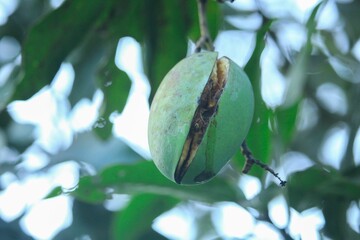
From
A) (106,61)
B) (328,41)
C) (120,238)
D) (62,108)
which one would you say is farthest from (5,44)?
(328,41)

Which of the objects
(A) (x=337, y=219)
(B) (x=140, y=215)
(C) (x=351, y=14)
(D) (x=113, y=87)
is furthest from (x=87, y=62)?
(C) (x=351, y=14)

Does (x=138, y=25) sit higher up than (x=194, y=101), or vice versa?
(x=194, y=101)

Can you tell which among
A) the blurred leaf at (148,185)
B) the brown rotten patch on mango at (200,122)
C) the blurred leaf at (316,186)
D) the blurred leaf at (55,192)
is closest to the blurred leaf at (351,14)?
the blurred leaf at (316,186)

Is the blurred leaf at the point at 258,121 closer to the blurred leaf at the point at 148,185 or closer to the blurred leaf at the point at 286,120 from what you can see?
the blurred leaf at the point at 286,120

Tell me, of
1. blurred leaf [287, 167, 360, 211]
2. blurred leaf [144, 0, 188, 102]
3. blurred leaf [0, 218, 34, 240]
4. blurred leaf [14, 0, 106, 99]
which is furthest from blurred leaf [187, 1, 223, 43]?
blurred leaf [0, 218, 34, 240]

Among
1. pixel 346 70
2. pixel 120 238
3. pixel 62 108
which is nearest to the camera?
pixel 120 238

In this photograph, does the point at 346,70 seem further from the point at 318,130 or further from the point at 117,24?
the point at 117,24
